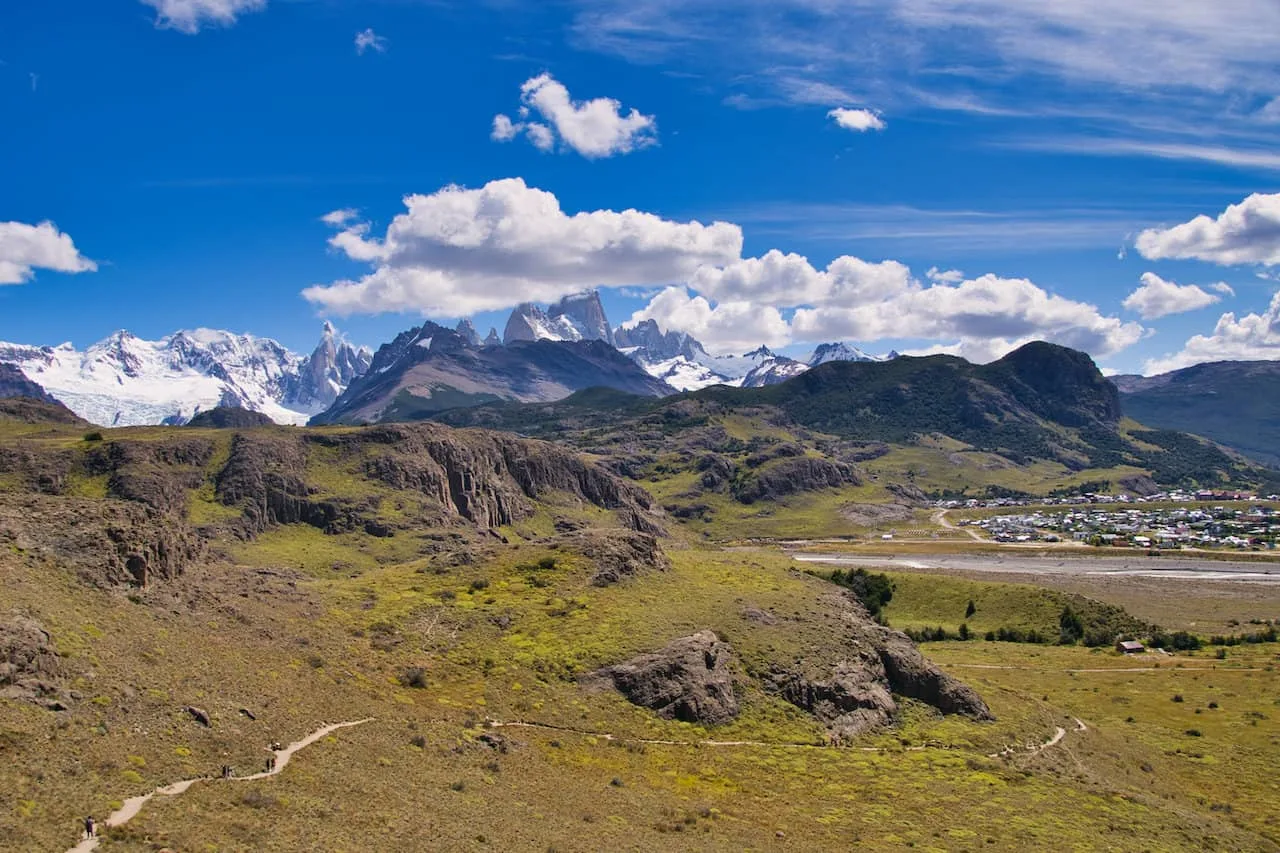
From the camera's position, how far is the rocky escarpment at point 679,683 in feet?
246

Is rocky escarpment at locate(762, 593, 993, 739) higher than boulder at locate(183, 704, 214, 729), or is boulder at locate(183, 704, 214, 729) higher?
boulder at locate(183, 704, 214, 729)

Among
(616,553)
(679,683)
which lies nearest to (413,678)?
(679,683)

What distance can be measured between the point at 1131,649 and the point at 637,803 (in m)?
133

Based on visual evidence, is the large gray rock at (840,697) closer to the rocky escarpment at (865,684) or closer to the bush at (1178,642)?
the rocky escarpment at (865,684)

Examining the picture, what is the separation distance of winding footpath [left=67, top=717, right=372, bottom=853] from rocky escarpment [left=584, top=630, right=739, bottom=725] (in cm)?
2780

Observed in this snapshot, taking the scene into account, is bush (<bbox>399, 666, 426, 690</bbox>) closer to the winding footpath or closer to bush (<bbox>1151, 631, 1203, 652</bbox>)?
the winding footpath

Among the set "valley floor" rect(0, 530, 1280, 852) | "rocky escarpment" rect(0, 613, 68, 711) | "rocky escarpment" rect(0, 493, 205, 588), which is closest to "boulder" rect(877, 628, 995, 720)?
"valley floor" rect(0, 530, 1280, 852)

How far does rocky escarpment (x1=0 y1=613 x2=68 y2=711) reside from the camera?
41.8 metres

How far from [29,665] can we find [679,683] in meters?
49.9

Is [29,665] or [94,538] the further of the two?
[94,538]

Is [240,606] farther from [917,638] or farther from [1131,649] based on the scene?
[1131,649]

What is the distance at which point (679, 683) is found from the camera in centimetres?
7631

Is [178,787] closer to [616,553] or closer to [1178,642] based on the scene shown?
[616,553]

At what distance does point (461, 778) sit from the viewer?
174 ft
